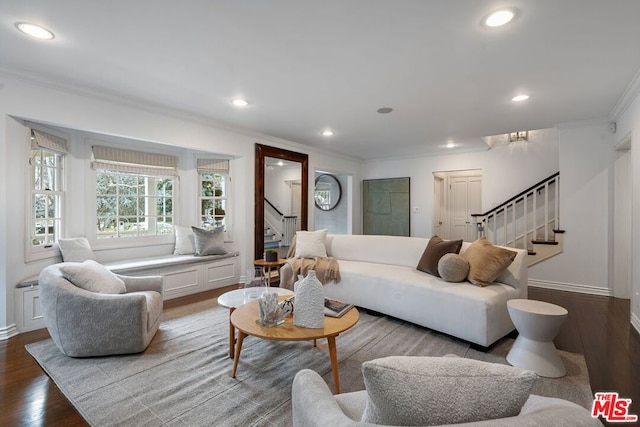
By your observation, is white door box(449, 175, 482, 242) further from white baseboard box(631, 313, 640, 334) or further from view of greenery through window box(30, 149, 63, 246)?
view of greenery through window box(30, 149, 63, 246)

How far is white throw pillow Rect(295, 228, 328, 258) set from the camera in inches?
169

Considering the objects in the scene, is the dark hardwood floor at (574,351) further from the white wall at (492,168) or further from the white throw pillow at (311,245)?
the white wall at (492,168)

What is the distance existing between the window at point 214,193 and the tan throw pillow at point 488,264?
3489 millimetres

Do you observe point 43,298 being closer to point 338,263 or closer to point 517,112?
point 338,263

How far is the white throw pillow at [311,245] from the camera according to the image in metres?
4.29

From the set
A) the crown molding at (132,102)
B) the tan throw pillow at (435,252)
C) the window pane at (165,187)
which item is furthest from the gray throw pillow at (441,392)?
the window pane at (165,187)

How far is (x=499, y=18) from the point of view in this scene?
1.96 m

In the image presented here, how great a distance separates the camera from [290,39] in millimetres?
2240

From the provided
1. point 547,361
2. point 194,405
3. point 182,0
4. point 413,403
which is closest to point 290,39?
point 182,0

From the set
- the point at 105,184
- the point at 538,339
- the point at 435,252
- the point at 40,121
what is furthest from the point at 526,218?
the point at 40,121

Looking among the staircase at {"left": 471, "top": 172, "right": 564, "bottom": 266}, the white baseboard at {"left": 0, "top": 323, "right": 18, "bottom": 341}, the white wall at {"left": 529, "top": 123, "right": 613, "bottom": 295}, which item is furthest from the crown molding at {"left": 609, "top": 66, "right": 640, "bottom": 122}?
the white baseboard at {"left": 0, "top": 323, "right": 18, "bottom": 341}

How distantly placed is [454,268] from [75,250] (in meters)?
3.97

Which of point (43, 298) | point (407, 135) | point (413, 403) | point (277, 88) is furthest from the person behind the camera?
point (407, 135)

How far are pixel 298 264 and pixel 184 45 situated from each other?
8.70ft
